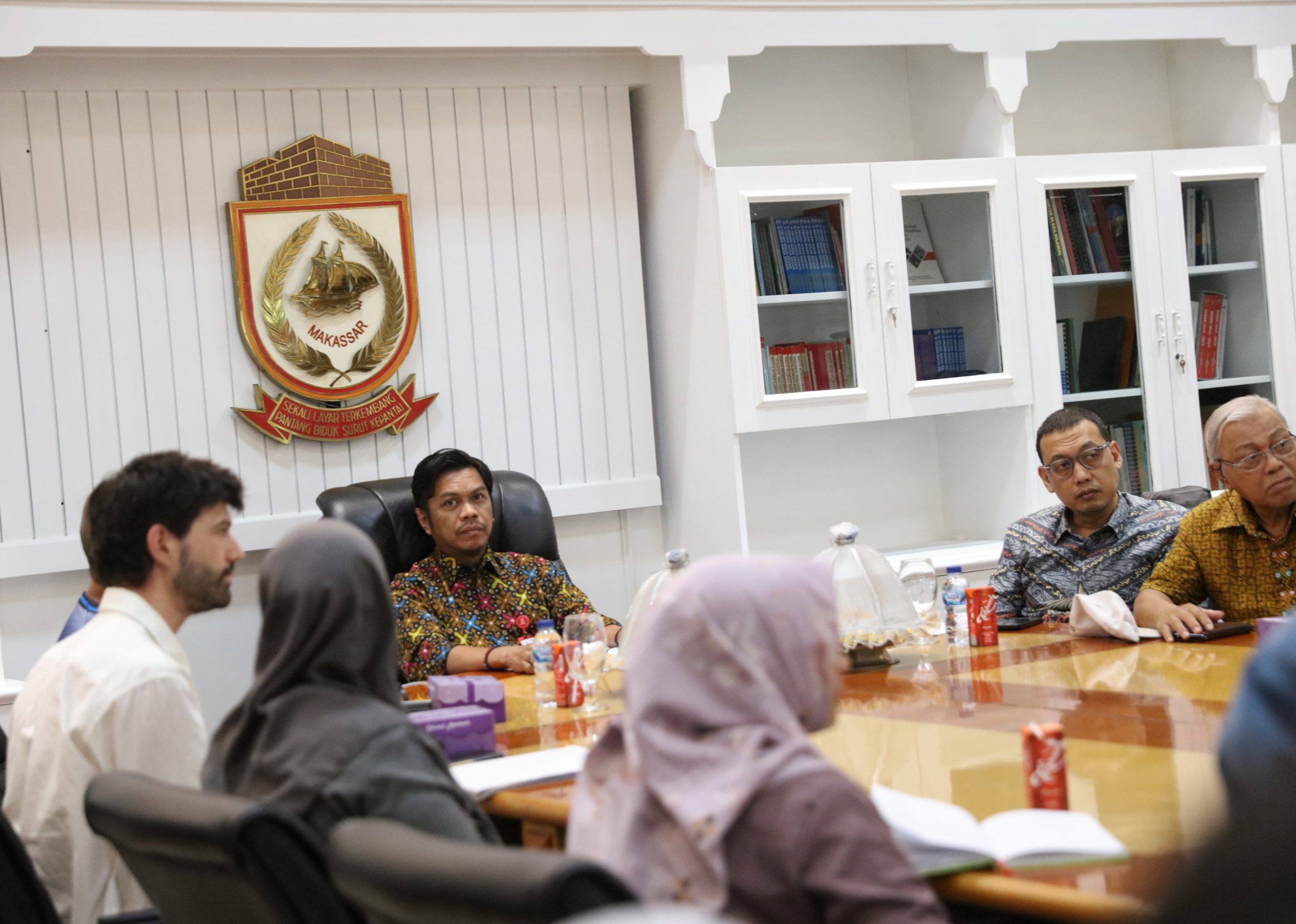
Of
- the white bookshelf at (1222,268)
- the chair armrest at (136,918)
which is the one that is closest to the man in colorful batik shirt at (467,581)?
the chair armrest at (136,918)

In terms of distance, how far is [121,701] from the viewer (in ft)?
6.39

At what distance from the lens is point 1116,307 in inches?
180

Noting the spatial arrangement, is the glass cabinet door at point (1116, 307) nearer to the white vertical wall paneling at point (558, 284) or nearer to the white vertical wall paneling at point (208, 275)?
the white vertical wall paneling at point (558, 284)

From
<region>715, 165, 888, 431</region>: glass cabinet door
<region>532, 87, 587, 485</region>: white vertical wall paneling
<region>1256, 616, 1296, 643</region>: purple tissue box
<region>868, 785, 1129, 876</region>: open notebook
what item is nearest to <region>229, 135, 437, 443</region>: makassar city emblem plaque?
<region>532, 87, 587, 485</region>: white vertical wall paneling

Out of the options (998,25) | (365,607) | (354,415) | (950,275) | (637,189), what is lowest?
(365,607)

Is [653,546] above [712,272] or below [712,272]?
below

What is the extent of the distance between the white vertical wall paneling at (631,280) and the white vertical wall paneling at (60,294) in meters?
1.65

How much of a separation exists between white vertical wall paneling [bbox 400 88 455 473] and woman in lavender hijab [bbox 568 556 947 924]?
9.45 feet

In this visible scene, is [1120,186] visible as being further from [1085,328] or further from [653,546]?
[653,546]

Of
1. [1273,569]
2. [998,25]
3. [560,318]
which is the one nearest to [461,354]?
[560,318]

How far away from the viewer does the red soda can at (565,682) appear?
2.72 m

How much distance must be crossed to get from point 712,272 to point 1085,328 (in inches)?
52.2

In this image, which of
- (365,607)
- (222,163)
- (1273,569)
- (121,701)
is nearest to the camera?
(365,607)

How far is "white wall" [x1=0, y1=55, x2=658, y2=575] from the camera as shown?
3834 millimetres
